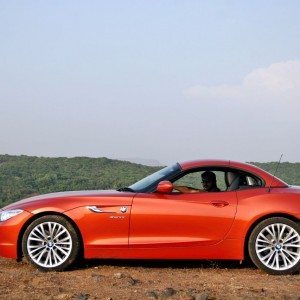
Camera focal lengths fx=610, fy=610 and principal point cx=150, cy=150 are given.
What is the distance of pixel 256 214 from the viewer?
7.96 metres

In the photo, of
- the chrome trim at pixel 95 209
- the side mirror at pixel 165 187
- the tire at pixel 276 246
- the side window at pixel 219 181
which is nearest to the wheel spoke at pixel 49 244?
the chrome trim at pixel 95 209

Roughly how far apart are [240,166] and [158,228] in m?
1.50

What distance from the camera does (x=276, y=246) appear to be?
314 inches

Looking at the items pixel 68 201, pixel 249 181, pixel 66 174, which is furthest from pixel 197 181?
pixel 66 174

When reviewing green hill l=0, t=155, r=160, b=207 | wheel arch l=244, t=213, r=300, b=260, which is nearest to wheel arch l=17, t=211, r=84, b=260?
wheel arch l=244, t=213, r=300, b=260

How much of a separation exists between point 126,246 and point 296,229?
2.24m

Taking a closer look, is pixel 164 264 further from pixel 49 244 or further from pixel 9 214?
pixel 9 214

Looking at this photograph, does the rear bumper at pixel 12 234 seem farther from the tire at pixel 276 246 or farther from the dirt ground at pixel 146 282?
the tire at pixel 276 246

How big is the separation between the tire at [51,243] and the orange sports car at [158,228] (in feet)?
0.04

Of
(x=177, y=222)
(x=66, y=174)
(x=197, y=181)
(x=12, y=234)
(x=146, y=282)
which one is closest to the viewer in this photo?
(x=146, y=282)

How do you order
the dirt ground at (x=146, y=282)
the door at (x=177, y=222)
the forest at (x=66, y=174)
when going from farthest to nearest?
the forest at (x=66, y=174) < the door at (x=177, y=222) < the dirt ground at (x=146, y=282)

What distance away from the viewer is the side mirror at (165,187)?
7926 millimetres

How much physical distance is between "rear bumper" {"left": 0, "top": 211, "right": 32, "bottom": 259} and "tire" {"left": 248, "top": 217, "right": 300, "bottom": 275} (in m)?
2.99

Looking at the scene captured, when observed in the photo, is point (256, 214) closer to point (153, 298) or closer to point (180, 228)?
point (180, 228)
